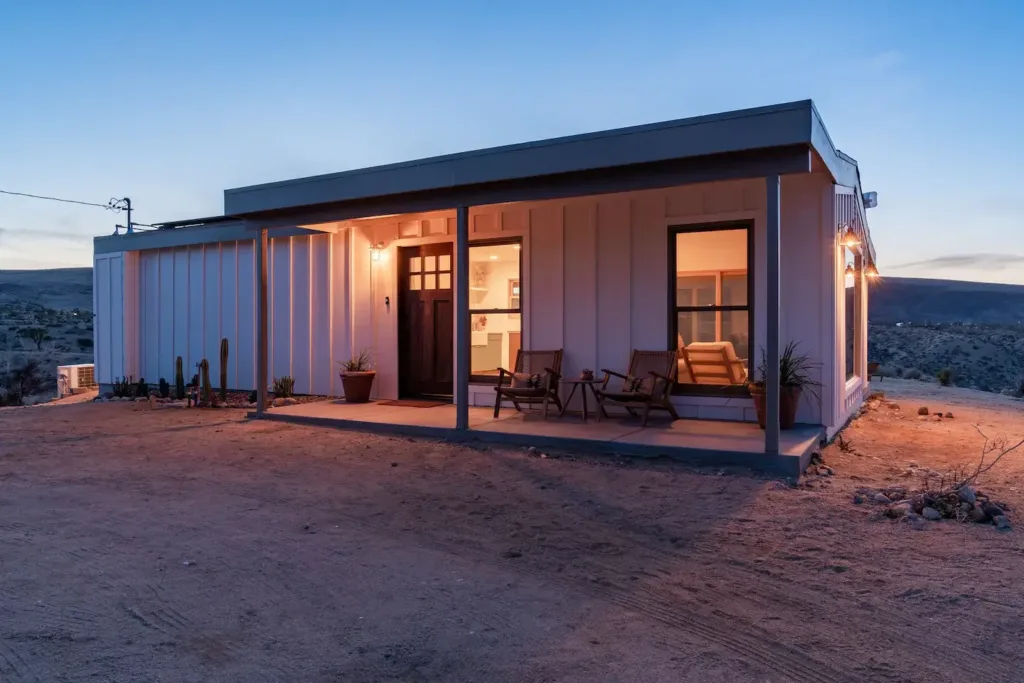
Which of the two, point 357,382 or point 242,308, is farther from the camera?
point 242,308

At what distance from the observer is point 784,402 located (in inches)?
255

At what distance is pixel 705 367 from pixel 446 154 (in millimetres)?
3511

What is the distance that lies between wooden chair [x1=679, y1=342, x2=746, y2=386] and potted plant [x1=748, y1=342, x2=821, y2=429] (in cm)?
32

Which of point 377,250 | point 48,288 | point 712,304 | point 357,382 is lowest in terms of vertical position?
point 357,382

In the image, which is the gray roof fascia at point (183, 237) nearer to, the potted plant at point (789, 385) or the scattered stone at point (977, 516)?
the potted plant at point (789, 385)

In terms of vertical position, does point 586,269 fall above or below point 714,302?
above

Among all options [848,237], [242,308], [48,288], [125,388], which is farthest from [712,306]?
[48,288]

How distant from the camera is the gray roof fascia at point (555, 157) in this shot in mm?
5328

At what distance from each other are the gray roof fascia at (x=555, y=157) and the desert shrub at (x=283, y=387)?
3018 millimetres

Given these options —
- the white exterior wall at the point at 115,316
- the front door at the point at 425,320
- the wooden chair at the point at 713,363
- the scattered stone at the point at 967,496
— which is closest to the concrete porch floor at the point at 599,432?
the wooden chair at the point at 713,363

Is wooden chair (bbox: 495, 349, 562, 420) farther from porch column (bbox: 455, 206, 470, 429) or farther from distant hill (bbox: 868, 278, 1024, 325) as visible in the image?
distant hill (bbox: 868, 278, 1024, 325)

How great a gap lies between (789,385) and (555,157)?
3.02 meters

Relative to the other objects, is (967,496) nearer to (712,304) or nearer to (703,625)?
(703,625)

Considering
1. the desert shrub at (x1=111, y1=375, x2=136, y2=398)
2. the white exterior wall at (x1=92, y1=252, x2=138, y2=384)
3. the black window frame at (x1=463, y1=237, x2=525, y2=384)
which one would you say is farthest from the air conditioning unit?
the black window frame at (x1=463, y1=237, x2=525, y2=384)
